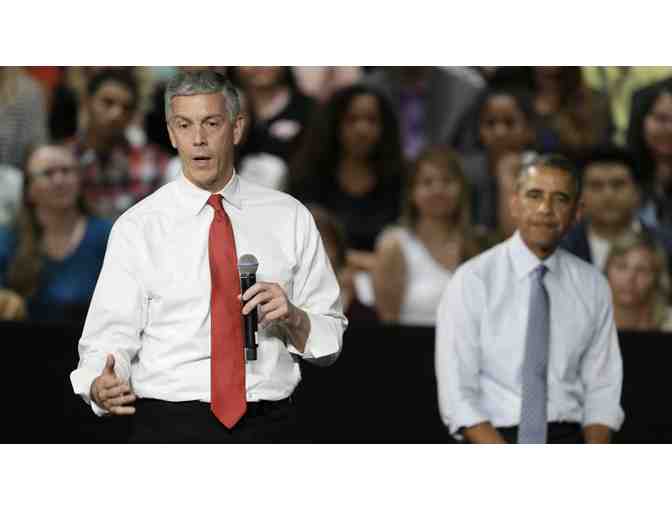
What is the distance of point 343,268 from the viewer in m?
5.94

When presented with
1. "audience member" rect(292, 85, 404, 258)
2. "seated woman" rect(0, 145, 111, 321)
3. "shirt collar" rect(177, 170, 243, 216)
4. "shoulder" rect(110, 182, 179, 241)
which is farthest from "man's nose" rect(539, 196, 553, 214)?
"seated woman" rect(0, 145, 111, 321)

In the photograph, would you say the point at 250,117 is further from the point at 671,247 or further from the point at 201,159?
the point at 201,159

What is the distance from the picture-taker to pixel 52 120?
6.61 m

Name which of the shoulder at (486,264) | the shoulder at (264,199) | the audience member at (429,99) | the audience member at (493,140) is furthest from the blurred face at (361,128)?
the shoulder at (264,199)

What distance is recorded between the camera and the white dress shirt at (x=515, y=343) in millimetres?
4086

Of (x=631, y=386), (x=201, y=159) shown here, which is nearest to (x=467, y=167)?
(x=631, y=386)

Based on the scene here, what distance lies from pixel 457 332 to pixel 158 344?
3.70 feet

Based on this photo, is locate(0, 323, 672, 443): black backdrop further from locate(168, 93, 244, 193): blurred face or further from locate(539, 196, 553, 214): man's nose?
locate(168, 93, 244, 193): blurred face

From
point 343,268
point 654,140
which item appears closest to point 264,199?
point 343,268

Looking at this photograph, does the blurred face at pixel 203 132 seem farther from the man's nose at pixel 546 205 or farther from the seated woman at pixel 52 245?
the seated woman at pixel 52 245

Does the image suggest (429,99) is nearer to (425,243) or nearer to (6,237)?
(425,243)

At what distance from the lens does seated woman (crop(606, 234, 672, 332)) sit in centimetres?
626

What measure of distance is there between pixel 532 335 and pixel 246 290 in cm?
128

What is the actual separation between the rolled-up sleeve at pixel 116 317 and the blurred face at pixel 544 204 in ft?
4.46
